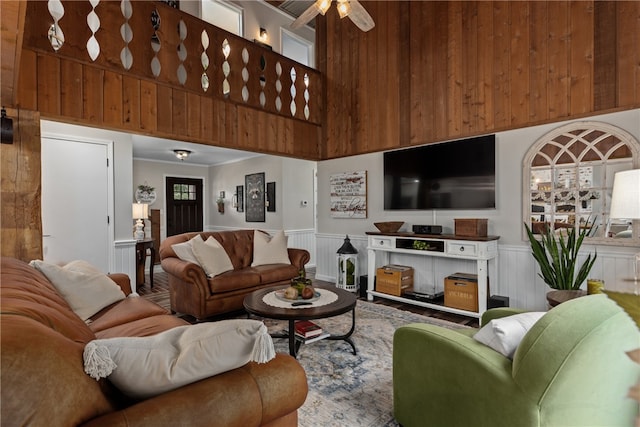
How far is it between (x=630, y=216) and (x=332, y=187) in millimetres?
3772

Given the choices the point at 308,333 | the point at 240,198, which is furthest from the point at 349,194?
the point at 240,198

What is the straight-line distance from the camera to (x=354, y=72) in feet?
16.3

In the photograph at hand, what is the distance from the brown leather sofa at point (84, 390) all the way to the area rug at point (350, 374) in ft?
2.82

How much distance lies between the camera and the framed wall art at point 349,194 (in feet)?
16.2

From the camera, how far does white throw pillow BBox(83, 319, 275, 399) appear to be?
3.07ft

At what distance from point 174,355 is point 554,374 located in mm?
1239

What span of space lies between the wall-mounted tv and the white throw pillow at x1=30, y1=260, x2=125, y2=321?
3436 millimetres

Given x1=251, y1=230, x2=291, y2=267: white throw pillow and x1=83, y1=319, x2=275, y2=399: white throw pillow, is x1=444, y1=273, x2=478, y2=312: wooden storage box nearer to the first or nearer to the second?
x1=251, y1=230, x2=291, y2=267: white throw pillow

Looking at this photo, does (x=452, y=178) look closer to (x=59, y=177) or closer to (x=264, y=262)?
(x=264, y=262)

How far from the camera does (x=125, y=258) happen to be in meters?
4.41

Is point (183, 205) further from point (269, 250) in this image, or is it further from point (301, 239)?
point (269, 250)

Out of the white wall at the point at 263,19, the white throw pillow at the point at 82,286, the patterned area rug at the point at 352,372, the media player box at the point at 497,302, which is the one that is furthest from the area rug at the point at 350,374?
the white wall at the point at 263,19

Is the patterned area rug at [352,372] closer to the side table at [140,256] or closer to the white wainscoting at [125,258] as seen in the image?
the white wainscoting at [125,258]

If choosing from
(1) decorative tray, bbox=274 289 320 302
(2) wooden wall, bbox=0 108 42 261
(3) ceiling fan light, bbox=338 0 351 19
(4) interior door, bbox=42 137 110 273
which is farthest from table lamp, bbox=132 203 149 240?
(3) ceiling fan light, bbox=338 0 351 19
